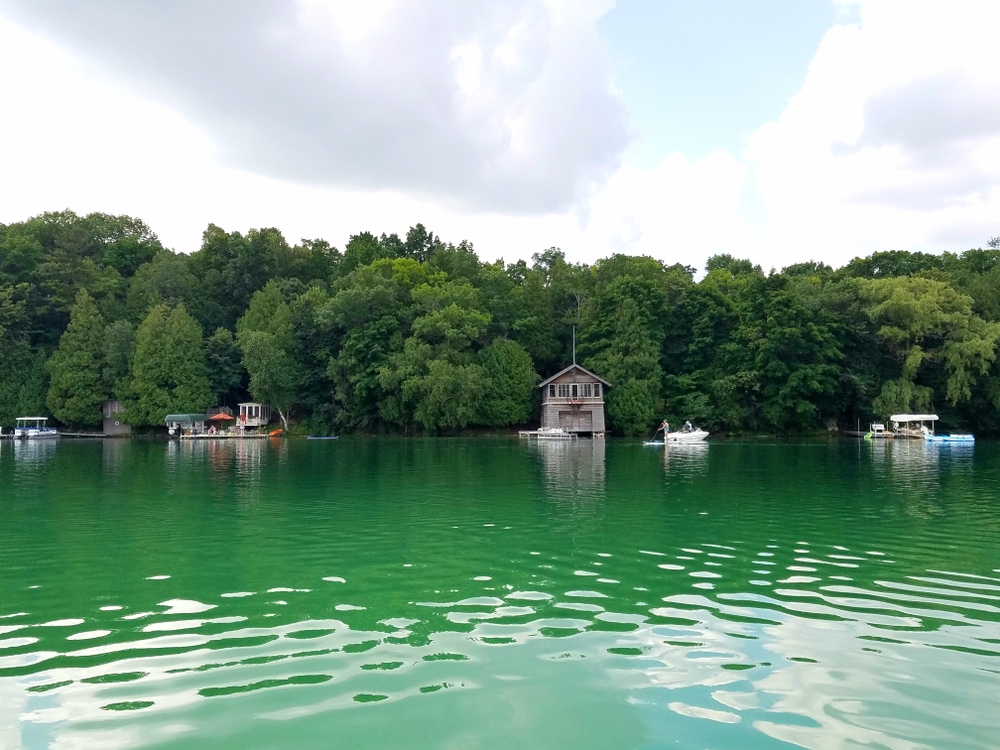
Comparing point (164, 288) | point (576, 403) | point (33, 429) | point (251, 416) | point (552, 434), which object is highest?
point (164, 288)

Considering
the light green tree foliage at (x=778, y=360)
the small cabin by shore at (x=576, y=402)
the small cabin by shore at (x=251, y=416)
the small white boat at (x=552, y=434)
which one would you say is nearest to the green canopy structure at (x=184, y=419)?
the small cabin by shore at (x=251, y=416)

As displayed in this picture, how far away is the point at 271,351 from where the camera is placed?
61219mm

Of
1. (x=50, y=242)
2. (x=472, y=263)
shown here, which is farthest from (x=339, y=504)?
(x=50, y=242)

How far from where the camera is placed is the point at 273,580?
33.1ft

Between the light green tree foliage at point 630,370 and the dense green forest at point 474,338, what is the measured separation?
0.59 ft

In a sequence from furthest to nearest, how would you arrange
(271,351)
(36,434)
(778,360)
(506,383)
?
(271,351)
(36,434)
(506,383)
(778,360)

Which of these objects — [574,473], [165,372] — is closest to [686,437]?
[574,473]

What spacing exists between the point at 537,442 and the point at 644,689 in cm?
4504

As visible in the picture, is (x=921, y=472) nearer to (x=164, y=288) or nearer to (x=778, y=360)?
(x=778, y=360)

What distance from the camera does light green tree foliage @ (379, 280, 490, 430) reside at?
182ft

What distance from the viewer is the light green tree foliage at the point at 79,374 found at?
64375mm

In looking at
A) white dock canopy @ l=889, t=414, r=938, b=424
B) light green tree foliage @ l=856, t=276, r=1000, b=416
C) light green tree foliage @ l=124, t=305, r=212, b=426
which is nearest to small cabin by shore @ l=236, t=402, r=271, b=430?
light green tree foliage @ l=124, t=305, r=212, b=426

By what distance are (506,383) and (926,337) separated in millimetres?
32544

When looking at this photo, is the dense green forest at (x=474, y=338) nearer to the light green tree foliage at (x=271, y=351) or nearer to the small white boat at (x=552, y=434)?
the light green tree foliage at (x=271, y=351)
